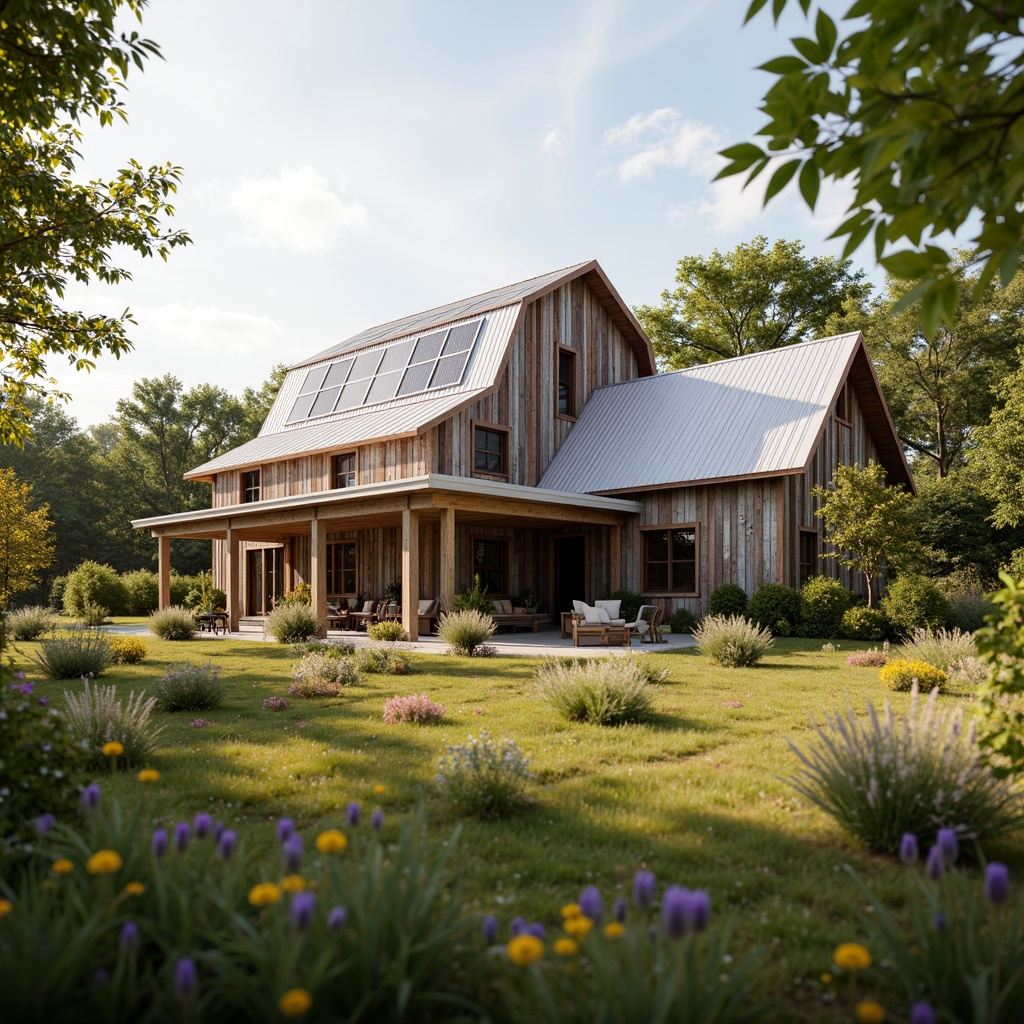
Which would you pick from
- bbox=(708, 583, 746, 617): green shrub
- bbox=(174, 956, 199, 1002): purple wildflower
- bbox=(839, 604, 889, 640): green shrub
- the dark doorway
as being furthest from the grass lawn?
the dark doorway

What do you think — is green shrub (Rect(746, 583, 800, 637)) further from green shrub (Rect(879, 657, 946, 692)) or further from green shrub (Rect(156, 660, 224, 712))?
green shrub (Rect(156, 660, 224, 712))

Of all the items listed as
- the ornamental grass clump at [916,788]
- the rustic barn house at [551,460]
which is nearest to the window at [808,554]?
the rustic barn house at [551,460]

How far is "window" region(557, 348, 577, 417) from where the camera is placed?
23031 mm

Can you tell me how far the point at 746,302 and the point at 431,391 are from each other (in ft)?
64.4

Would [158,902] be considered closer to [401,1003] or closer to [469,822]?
[401,1003]

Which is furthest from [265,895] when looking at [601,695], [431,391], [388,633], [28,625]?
[431,391]

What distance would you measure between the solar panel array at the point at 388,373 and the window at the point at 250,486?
7.48 ft

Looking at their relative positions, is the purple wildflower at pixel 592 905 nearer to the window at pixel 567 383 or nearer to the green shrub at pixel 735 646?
the green shrub at pixel 735 646

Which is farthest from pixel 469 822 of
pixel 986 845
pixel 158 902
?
pixel 986 845

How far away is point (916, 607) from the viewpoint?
1487cm

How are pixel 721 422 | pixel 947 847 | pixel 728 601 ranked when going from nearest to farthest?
pixel 947 847 → pixel 728 601 → pixel 721 422

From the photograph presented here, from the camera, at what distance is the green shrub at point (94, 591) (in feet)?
85.9

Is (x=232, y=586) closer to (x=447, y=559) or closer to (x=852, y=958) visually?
(x=447, y=559)

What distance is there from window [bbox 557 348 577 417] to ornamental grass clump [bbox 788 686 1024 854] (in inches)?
760
